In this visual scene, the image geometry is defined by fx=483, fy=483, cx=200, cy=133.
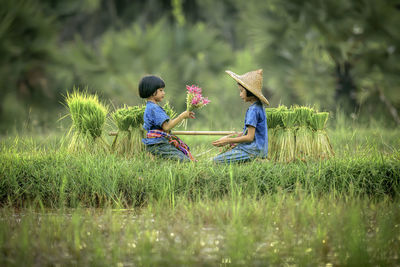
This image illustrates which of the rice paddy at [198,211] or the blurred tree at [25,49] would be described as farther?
the blurred tree at [25,49]

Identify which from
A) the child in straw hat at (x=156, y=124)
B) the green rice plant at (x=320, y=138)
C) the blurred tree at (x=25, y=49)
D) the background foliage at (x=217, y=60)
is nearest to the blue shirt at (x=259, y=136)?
the green rice plant at (x=320, y=138)

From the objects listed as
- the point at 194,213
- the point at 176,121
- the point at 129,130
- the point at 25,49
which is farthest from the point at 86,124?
the point at 25,49

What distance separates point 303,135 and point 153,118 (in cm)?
137

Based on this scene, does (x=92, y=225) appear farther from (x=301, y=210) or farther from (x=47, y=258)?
(x=301, y=210)

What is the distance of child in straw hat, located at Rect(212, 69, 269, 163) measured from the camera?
4219 millimetres

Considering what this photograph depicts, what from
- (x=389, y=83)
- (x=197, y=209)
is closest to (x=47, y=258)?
(x=197, y=209)

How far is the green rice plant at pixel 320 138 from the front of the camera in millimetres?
4426

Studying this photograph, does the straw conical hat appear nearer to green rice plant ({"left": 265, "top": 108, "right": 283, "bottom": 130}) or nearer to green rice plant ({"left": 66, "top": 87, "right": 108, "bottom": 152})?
green rice plant ({"left": 265, "top": 108, "right": 283, "bottom": 130})

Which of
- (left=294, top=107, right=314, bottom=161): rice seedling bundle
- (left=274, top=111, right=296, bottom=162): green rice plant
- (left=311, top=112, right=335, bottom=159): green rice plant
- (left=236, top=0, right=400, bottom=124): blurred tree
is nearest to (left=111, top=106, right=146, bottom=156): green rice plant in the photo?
(left=274, top=111, right=296, bottom=162): green rice plant

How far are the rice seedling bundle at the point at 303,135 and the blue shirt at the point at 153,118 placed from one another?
1198 millimetres

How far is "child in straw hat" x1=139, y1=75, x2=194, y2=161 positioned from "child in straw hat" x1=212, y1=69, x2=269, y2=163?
0.41 m

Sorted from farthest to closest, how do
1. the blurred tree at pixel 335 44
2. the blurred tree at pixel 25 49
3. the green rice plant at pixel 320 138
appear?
the blurred tree at pixel 25 49
the blurred tree at pixel 335 44
the green rice plant at pixel 320 138

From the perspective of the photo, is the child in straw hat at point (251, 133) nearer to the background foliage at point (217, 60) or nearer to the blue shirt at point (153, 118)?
the blue shirt at point (153, 118)

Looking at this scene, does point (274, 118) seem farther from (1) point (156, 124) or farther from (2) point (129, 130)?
(2) point (129, 130)
